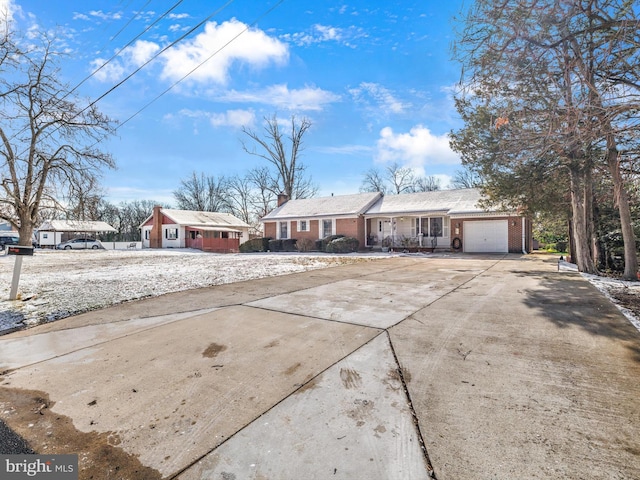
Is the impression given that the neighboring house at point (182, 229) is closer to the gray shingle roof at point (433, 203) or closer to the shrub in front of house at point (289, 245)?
the shrub in front of house at point (289, 245)

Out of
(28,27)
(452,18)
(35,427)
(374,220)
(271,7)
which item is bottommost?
(35,427)

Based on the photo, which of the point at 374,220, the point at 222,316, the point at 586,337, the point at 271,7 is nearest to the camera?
the point at 586,337

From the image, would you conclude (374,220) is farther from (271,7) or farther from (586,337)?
(586,337)

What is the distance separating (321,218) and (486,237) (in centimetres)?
1145

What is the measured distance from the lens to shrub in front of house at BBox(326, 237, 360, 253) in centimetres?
2169

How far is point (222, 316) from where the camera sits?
17.1 feet

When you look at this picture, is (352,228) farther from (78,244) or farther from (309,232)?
(78,244)

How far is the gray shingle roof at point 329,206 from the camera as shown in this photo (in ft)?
77.7

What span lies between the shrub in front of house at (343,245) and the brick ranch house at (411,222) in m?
0.94

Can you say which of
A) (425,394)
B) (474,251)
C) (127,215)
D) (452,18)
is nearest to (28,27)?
(452,18)

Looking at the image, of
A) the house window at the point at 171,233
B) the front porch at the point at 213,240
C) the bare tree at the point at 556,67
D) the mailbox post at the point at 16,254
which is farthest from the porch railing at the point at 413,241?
the house window at the point at 171,233

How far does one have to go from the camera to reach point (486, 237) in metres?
18.7

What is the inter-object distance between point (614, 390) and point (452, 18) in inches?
243

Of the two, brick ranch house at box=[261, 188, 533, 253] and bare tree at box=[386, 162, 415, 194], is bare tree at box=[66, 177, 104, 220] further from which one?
bare tree at box=[386, 162, 415, 194]
